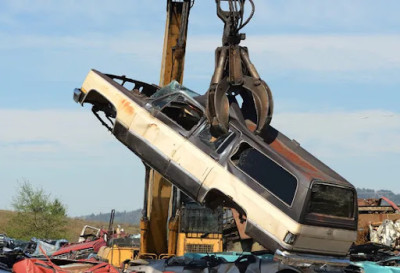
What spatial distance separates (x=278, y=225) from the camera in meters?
10.2

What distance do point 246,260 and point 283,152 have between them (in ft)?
5.73

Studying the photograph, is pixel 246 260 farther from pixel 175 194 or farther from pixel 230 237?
pixel 230 237

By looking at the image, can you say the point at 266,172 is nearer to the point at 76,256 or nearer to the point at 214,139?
the point at 214,139

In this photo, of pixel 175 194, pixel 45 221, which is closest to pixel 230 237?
pixel 175 194

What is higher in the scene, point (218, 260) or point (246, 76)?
point (246, 76)

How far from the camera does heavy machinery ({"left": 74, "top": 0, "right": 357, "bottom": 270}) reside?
33.6ft

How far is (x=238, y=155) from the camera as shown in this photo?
35.0 ft

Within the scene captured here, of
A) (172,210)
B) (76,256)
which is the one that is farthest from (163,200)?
(76,256)

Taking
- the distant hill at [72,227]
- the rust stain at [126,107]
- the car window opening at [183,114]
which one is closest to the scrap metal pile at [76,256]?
the rust stain at [126,107]

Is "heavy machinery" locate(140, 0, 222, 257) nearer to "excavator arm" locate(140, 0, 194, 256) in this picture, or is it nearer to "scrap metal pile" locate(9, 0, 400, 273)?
"excavator arm" locate(140, 0, 194, 256)

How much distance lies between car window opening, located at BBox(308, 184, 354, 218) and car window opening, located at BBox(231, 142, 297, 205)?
335mm

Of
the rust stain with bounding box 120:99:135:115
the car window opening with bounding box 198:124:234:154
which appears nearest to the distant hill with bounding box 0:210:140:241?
the rust stain with bounding box 120:99:135:115

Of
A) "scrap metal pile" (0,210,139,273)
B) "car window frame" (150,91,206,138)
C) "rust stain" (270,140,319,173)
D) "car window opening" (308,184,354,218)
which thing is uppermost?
"car window frame" (150,91,206,138)

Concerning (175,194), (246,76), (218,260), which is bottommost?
(218,260)
